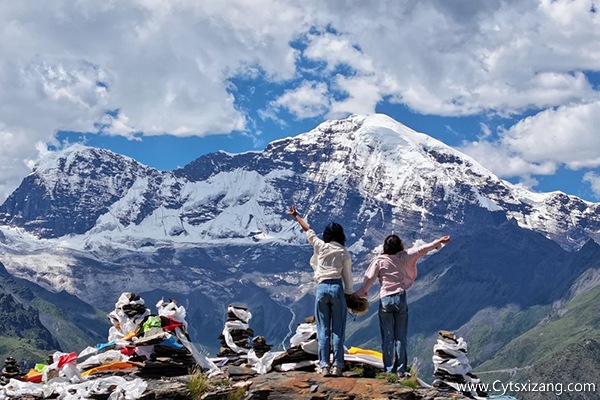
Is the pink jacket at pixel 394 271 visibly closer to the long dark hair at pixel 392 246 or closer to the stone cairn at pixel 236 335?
the long dark hair at pixel 392 246

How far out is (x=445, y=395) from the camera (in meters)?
22.8

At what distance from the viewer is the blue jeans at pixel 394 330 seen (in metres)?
25.4

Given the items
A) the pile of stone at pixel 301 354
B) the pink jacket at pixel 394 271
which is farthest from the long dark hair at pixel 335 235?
the pile of stone at pixel 301 354

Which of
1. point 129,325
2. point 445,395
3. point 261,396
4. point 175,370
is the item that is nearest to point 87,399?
point 175,370

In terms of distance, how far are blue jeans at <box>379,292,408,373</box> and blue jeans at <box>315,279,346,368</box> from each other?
1.30 metres

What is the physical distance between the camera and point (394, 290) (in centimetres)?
2586

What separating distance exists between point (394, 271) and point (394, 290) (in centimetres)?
61

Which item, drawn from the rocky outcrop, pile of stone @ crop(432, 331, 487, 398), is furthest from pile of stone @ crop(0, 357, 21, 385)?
pile of stone @ crop(432, 331, 487, 398)

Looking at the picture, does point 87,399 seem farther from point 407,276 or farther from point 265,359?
point 407,276

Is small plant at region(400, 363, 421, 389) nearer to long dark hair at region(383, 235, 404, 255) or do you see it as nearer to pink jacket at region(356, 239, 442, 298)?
pink jacket at region(356, 239, 442, 298)

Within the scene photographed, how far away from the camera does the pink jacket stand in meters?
26.0

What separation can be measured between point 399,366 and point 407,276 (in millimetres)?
2671

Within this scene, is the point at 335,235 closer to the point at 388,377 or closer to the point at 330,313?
the point at 330,313

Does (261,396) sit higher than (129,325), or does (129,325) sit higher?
(129,325)
